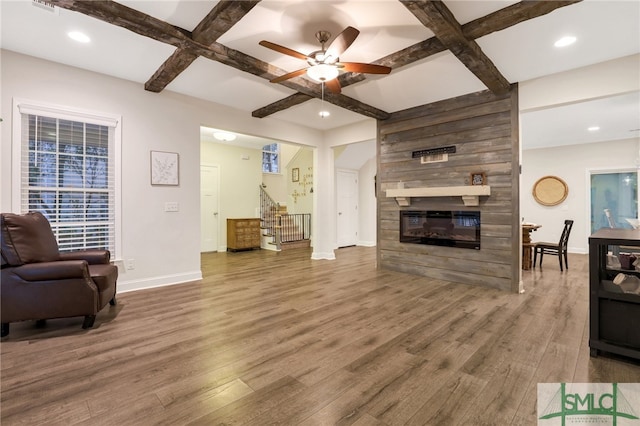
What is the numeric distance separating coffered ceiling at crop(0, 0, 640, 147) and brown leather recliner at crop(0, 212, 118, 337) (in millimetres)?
1906

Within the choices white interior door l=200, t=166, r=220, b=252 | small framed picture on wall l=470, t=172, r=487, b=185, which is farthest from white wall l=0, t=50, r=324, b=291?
small framed picture on wall l=470, t=172, r=487, b=185

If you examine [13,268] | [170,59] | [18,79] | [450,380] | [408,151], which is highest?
[170,59]

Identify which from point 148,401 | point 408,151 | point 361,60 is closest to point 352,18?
point 361,60

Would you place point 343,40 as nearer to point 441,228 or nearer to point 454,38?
point 454,38

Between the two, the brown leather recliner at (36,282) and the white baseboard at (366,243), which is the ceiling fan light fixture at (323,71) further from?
the white baseboard at (366,243)

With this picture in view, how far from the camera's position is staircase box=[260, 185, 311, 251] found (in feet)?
26.7

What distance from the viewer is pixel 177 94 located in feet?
14.5

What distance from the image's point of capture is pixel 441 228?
473 cm

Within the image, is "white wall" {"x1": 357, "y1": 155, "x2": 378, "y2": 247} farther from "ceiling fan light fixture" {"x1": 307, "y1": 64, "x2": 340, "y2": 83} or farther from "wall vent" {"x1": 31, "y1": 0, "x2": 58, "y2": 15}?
"wall vent" {"x1": 31, "y1": 0, "x2": 58, "y2": 15}

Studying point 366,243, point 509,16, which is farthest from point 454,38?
point 366,243

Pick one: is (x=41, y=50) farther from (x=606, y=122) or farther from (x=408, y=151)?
(x=606, y=122)

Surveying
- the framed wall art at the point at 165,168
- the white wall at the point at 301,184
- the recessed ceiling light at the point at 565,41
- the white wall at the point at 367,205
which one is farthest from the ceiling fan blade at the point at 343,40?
the white wall at the point at 367,205

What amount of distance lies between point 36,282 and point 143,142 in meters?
2.25

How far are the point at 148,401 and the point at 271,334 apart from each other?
1066mm
